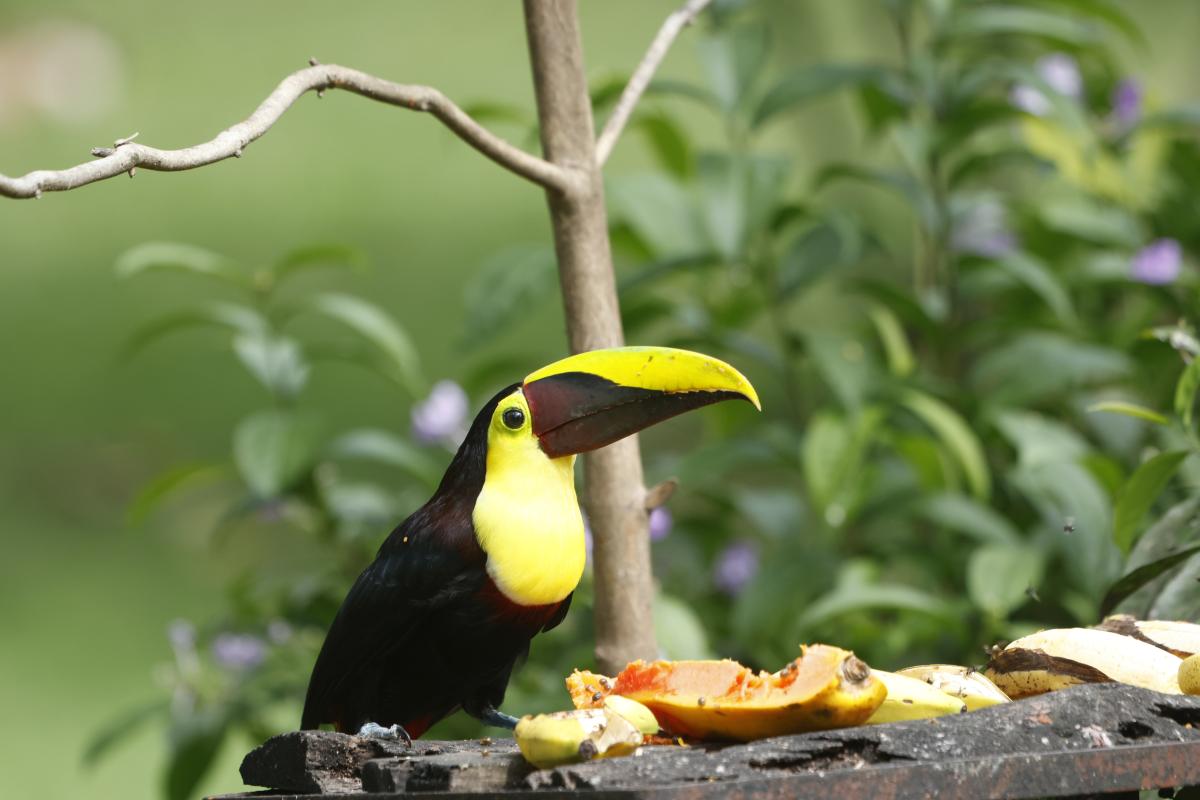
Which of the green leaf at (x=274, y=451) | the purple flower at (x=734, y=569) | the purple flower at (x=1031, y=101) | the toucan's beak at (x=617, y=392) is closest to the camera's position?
the toucan's beak at (x=617, y=392)

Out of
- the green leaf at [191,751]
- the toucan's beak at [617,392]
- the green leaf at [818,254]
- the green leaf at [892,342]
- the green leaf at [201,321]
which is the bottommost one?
the green leaf at [191,751]

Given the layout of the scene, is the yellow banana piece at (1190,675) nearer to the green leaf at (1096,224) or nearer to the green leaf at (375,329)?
the green leaf at (375,329)

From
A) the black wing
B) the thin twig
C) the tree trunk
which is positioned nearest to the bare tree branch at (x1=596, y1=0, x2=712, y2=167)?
the tree trunk

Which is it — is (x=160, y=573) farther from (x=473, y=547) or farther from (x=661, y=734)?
(x=661, y=734)

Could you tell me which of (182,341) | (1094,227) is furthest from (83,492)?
(1094,227)

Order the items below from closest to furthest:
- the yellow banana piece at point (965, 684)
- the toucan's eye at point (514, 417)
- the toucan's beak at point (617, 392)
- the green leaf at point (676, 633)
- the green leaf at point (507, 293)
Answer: the yellow banana piece at point (965, 684) < the toucan's beak at point (617, 392) < the toucan's eye at point (514, 417) < the green leaf at point (676, 633) < the green leaf at point (507, 293)

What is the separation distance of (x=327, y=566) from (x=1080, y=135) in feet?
5.65

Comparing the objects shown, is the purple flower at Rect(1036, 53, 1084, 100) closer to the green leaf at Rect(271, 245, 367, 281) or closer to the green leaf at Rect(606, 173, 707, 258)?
the green leaf at Rect(606, 173, 707, 258)

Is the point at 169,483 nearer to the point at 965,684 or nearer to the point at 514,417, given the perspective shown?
the point at 514,417

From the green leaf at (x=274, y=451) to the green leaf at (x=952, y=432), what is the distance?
3.34 ft

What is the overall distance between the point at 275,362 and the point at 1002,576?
1.26 meters

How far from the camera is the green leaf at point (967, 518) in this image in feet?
8.09

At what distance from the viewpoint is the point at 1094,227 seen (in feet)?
9.57

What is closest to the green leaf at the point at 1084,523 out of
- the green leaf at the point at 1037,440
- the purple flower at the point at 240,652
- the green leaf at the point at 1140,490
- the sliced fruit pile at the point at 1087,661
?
the green leaf at the point at 1037,440
